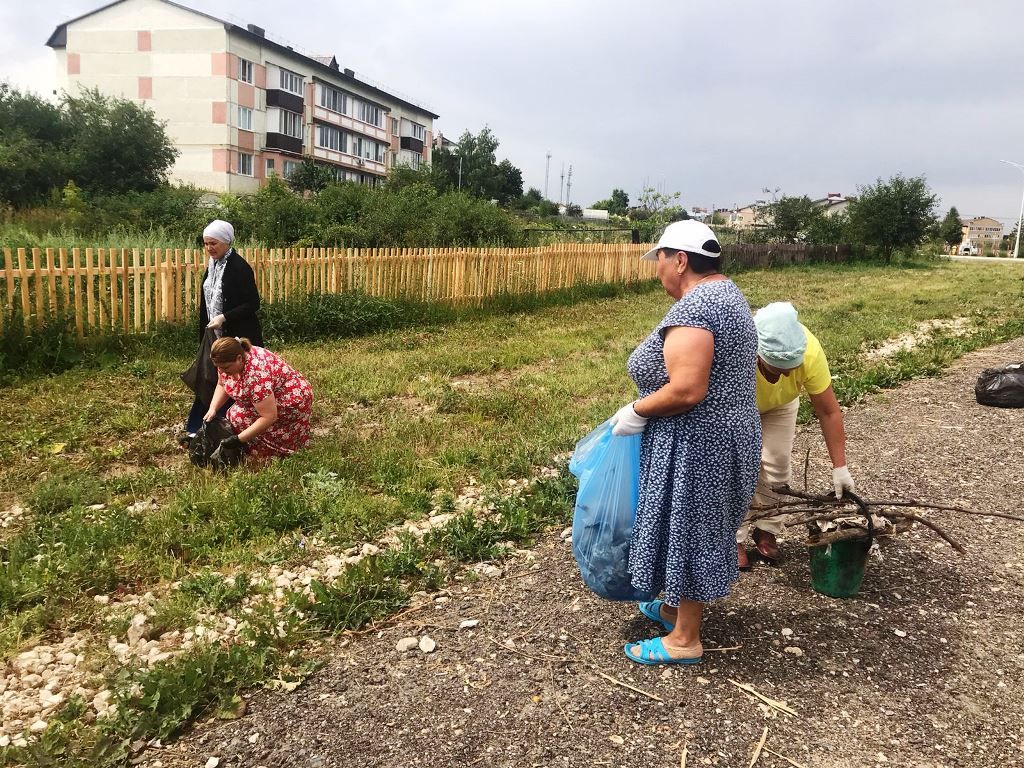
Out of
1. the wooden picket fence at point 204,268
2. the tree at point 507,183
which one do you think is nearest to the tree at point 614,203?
the tree at point 507,183

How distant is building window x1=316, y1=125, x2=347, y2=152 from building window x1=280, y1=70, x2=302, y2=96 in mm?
3374

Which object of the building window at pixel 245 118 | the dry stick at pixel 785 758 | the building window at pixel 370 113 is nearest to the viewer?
the dry stick at pixel 785 758

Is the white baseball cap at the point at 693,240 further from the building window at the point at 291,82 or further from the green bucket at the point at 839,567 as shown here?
the building window at the point at 291,82

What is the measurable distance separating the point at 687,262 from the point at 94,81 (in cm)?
4956

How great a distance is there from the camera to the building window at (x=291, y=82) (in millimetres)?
46188

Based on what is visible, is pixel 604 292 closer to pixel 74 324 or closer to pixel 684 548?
pixel 74 324

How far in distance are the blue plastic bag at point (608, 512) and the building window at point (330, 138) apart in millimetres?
52680

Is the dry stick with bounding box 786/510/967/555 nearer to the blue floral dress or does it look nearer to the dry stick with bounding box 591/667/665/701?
the blue floral dress

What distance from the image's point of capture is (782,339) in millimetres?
3164

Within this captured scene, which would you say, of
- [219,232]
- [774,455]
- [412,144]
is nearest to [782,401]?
[774,455]

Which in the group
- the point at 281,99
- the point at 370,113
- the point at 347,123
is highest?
the point at 370,113

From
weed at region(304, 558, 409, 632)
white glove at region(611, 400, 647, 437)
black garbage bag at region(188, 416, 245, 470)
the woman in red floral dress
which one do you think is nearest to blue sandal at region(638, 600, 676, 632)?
white glove at region(611, 400, 647, 437)

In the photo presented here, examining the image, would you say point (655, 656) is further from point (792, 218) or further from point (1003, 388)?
point (792, 218)

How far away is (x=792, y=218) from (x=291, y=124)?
2976 cm
